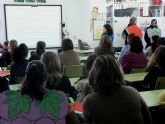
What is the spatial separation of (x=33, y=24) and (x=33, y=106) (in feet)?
24.6

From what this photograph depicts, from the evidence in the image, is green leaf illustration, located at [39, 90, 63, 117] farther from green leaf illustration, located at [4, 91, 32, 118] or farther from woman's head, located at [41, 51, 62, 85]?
woman's head, located at [41, 51, 62, 85]

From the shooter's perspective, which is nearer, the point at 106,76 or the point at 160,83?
the point at 106,76

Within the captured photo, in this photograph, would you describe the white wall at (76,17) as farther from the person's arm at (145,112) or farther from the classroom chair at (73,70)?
the person's arm at (145,112)

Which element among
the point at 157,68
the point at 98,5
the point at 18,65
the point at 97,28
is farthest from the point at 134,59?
the point at 98,5

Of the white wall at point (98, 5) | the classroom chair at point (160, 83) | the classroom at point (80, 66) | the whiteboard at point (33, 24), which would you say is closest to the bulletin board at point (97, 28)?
the classroom at point (80, 66)

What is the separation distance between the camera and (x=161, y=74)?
→ 3.41 meters

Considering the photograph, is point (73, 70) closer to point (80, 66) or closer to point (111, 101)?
point (80, 66)

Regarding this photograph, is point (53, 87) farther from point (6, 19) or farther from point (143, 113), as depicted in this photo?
point (6, 19)

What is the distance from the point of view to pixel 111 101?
5.85ft

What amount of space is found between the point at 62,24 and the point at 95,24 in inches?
48.1

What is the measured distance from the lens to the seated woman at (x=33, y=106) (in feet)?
6.23

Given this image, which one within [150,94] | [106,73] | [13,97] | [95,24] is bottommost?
[150,94]

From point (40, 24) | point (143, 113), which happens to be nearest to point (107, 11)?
point (40, 24)

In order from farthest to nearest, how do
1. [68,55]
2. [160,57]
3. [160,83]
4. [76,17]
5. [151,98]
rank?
[76,17] → [68,55] → [160,57] → [160,83] → [151,98]
